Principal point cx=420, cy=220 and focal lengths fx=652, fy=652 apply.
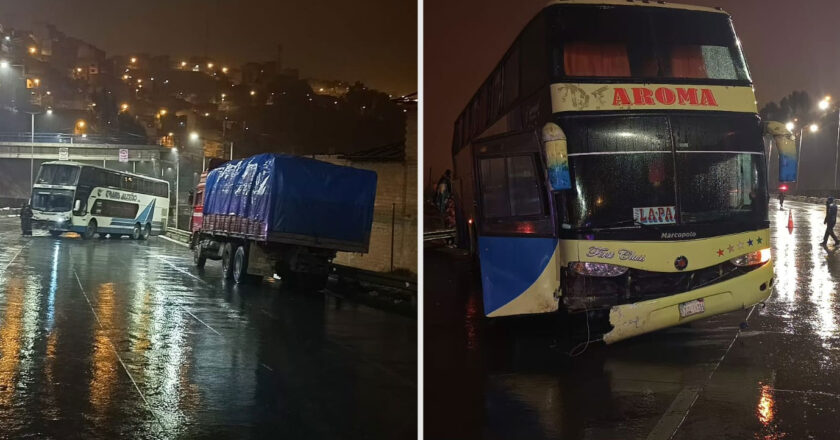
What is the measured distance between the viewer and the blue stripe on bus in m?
3.99

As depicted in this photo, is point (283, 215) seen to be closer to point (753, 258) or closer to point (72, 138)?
point (72, 138)

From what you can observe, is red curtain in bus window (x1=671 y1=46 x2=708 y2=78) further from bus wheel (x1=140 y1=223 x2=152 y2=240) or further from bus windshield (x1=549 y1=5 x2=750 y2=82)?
bus wheel (x1=140 y1=223 x2=152 y2=240)

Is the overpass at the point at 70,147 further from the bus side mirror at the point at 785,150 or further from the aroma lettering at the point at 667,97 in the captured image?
the bus side mirror at the point at 785,150

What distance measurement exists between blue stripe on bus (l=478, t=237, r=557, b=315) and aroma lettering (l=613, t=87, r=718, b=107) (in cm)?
93

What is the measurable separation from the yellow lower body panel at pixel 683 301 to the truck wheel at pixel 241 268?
251cm

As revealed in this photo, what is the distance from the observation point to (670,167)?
12.4ft

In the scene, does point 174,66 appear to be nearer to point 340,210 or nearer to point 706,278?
point 340,210

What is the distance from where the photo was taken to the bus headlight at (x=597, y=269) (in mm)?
3883

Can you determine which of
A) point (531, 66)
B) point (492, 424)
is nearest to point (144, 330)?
point (492, 424)

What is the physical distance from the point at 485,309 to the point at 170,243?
6.91 ft

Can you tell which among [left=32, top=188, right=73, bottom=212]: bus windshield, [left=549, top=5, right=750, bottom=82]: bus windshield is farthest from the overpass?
[left=549, top=5, right=750, bottom=82]: bus windshield

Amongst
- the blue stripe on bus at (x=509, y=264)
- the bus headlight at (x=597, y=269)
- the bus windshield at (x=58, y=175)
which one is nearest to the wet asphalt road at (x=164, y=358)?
the bus windshield at (x=58, y=175)

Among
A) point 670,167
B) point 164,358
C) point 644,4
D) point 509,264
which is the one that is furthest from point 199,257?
point 644,4

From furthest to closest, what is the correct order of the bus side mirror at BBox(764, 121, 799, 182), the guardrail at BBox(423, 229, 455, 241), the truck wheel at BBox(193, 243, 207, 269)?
the guardrail at BBox(423, 229, 455, 241)
the truck wheel at BBox(193, 243, 207, 269)
the bus side mirror at BBox(764, 121, 799, 182)
